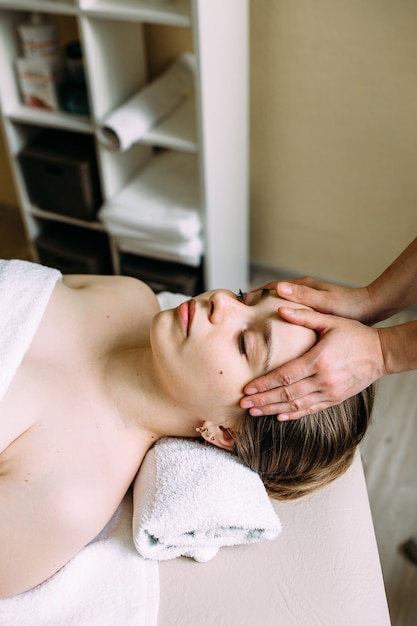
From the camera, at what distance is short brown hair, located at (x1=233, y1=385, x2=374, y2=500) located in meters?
1.07

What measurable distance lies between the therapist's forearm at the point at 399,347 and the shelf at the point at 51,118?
128cm

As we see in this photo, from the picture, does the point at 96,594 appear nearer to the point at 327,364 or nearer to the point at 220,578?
the point at 220,578

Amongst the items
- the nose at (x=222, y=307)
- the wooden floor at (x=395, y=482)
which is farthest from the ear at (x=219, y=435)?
the wooden floor at (x=395, y=482)

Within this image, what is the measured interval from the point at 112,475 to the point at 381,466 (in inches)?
40.4

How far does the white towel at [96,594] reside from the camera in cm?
101

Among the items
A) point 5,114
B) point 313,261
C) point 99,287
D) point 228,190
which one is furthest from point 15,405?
point 313,261

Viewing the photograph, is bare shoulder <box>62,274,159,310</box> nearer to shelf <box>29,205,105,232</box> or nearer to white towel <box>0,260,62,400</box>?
white towel <box>0,260,62,400</box>

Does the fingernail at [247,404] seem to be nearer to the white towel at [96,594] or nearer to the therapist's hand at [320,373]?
the therapist's hand at [320,373]

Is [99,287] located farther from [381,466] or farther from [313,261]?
[313,261]

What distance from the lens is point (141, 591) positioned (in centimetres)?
106

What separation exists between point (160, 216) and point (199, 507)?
1.12 m

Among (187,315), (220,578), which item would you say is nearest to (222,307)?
(187,315)

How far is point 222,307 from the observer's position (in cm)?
110

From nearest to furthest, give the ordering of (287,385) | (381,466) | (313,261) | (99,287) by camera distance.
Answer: (287,385) → (99,287) → (381,466) → (313,261)
